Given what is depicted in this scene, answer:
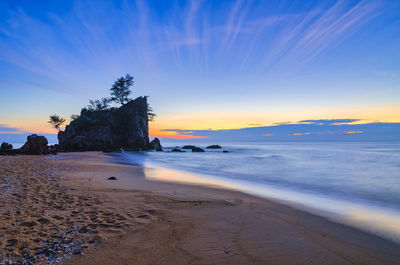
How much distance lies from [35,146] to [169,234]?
25.4m

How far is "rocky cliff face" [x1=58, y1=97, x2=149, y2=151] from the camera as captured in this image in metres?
36.9

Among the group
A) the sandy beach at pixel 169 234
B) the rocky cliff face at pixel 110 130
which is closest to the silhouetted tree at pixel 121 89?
the rocky cliff face at pixel 110 130

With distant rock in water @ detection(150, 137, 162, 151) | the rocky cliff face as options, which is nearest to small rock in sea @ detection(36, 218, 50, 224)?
the rocky cliff face

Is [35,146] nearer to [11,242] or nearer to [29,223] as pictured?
[29,223]

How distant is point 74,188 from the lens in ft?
22.2

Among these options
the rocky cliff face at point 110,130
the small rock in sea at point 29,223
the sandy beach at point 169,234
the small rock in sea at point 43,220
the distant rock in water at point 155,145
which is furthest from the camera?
the distant rock in water at point 155,145

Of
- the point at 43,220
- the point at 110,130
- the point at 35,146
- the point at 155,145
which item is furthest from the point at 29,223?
the point at 155,145

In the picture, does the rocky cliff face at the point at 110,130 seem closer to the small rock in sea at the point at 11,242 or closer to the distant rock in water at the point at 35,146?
the distant rock in water at the point at 35,146

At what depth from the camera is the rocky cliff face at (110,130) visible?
36938 millimetres

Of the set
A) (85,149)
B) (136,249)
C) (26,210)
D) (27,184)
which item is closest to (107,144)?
(85,149)

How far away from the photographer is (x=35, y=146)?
21938 mm

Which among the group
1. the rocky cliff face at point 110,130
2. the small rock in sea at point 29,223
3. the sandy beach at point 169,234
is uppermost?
the rocky cliff face at point 110,130

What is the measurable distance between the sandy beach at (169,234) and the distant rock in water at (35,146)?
20229 mm

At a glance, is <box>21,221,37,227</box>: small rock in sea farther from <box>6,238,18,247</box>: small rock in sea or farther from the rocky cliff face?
the rocky cliff face
